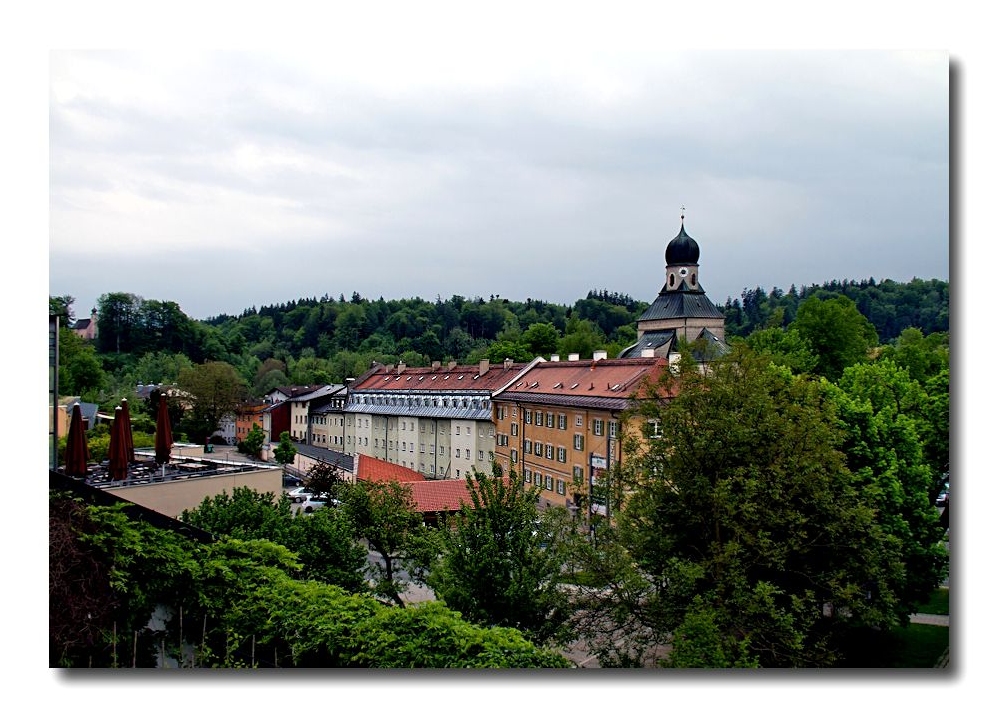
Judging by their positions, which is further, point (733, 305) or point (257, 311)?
point (733, 305)

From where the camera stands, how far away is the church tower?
360 inches

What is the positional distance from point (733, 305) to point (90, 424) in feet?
26.8

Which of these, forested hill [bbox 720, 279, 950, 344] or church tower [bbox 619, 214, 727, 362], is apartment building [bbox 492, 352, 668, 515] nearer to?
church tower [bbox 619, 214, 727, 362]

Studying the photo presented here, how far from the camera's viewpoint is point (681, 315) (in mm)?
13969

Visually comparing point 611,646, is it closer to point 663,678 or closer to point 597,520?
point 663,678

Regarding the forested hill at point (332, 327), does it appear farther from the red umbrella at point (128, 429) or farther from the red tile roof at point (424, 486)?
the red tile roof at point (424, 486)

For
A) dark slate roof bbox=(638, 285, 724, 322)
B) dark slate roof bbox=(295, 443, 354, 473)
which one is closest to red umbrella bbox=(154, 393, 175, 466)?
dark slate roof bbox=(295, 443, 354, 473)

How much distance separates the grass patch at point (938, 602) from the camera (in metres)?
7.54

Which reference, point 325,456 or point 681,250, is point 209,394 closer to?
point 325,456

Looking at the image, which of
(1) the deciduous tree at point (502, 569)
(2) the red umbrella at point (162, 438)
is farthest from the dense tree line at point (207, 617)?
(2) the red umbrella at point (162, 438)

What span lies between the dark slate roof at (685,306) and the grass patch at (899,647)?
443cm

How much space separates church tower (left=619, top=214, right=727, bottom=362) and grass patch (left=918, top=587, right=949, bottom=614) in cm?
321

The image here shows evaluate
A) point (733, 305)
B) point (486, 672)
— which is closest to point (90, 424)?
point (486, 672)

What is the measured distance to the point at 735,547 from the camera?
7266 mm
